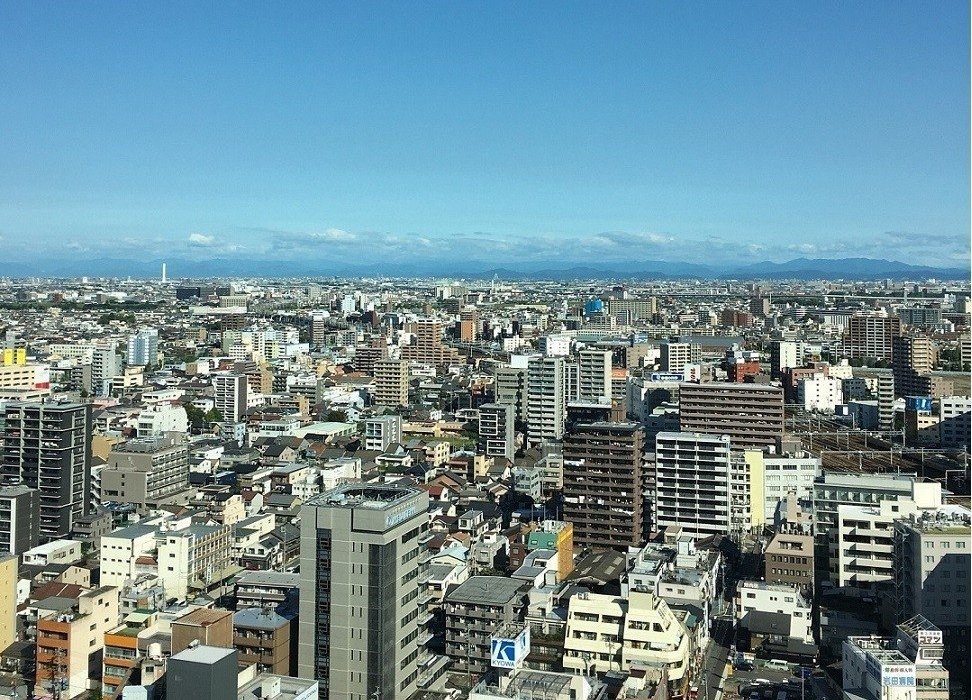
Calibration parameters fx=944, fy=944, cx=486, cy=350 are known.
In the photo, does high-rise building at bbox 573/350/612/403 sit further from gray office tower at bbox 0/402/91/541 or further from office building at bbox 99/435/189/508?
gray office tower at bbox 0/402/91/541

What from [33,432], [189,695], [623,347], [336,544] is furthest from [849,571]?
[623,347]

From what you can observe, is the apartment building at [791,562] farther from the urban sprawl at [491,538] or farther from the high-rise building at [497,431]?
the high-rise building at [497,431]

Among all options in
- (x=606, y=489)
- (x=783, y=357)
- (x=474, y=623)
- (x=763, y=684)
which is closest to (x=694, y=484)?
(x=606, y=489)

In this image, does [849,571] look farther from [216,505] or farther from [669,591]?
[216,505]

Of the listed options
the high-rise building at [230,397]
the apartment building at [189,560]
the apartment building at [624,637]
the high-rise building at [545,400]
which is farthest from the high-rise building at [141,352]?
the apartment building at [624,637]

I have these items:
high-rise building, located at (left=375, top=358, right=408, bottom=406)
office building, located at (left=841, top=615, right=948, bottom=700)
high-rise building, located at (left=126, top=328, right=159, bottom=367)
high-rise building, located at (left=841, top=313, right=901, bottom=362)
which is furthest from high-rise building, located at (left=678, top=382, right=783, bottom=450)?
high-rise building, located at (left=126, top=328, right=159, bottom=367)

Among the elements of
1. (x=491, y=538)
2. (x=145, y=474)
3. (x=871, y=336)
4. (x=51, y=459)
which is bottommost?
(x=491, y=538)

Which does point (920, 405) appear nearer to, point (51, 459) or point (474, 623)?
point (474, 623)
